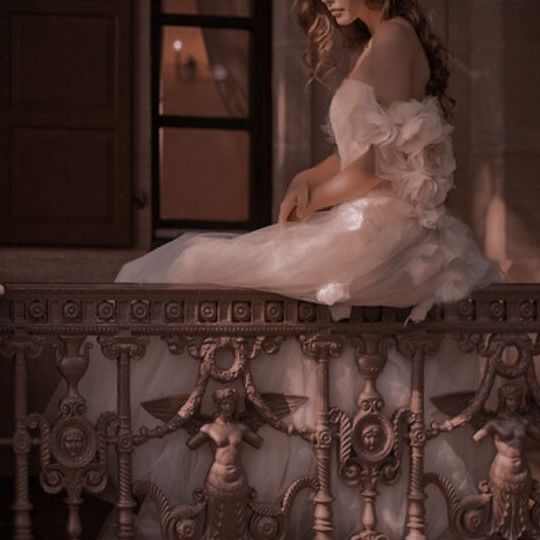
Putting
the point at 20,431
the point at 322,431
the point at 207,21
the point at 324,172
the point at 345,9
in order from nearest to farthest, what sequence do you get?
1. the point at 20,431
2. the point at 322,431
3. the point at 345,9
4. the point at 324,172
5. the point at 207,21

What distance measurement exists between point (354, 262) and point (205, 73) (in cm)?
362

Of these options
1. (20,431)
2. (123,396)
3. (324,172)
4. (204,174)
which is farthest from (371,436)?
(204,174)

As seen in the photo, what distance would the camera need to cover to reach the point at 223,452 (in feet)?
16.8

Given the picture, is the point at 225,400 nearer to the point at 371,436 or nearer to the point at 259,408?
the point at 259,408

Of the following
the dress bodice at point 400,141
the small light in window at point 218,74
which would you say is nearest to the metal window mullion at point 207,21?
the small light in window at point 218,74

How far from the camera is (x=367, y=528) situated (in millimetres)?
5199

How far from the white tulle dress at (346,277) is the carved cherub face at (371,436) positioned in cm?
9

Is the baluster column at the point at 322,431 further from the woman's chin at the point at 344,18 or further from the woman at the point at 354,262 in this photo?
the woman's chin at the point at 344,18

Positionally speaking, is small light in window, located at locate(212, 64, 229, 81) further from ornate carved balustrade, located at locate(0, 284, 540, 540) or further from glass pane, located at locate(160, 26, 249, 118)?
ornate carved balustrade, located at locate(0, 284, 540, 540)

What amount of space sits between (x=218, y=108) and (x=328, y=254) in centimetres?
352

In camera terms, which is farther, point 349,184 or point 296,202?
point 296,202

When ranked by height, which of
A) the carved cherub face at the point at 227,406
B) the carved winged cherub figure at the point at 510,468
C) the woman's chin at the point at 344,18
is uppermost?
the woman's chin at the point at 344,18

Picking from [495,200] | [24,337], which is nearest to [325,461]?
[24,337]

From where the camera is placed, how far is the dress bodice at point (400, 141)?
17.0 ft
